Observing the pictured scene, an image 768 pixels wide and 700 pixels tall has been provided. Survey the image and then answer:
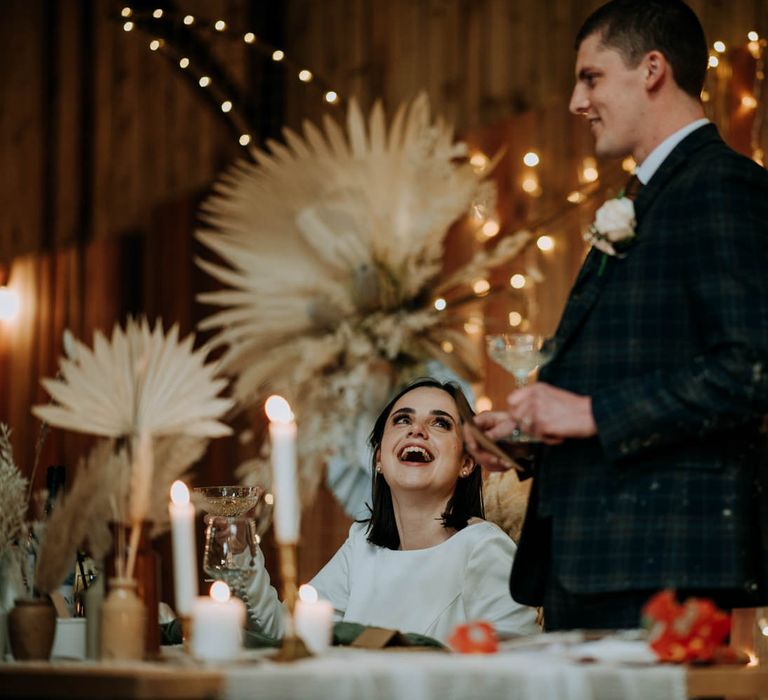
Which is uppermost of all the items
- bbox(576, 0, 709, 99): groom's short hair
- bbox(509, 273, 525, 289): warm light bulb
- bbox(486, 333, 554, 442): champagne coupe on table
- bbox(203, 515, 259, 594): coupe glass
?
bbox(576, 0, 709, 99): groom's short hair

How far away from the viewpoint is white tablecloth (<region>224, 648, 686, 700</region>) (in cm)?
155

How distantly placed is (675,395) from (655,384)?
3 centimetres

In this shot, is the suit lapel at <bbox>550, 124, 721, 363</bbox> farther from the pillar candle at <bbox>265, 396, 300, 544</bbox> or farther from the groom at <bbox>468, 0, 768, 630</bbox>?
the pillar candle at <bbox>265, 396, 300, 544</bbox>

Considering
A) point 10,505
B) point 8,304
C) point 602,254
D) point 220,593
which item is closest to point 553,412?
point 602,254

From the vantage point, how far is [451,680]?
1593mm

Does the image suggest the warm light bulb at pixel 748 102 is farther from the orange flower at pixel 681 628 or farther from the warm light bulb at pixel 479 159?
the orange flower at pixel 681 628

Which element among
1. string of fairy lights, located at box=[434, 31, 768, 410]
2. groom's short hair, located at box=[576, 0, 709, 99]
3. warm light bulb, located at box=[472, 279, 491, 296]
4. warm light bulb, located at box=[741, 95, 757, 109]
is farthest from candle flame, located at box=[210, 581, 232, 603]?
warm light bulb, located at box=[472, 279, 491, 296]

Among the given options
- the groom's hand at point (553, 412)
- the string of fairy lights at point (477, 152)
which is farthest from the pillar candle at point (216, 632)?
the string of fairy lights at point (477, 152)

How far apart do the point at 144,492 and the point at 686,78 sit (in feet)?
3.34

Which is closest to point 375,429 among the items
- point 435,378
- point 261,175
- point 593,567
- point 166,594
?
point 435,378

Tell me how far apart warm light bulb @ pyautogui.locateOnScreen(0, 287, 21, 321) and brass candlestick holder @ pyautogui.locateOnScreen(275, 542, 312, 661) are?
561cm

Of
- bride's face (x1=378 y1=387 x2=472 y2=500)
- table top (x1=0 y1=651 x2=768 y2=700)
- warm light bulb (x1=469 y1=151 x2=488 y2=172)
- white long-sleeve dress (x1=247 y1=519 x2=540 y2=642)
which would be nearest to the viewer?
table top (x1=0 y1=651 x2=768 y2=700)

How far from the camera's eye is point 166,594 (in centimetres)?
588

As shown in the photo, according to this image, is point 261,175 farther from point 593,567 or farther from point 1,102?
point 1,102
